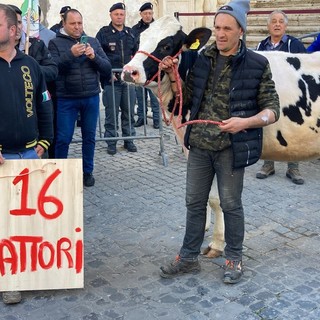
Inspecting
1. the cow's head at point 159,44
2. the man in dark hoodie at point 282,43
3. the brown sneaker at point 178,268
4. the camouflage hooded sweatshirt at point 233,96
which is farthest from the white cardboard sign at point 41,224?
the man in dark hoodie at point 282,43

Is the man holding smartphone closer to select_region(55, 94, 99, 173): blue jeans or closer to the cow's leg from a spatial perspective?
select_region(55, 94, 99, 173): blue jeans

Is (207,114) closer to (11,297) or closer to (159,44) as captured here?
(159,44)

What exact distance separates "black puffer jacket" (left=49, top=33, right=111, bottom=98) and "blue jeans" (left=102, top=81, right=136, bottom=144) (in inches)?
62.1

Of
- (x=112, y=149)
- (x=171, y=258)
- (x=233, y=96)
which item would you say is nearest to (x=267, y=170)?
(x=112, y=149)

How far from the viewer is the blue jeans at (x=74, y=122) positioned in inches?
270

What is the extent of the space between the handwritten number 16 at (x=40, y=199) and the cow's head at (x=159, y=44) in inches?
40.1

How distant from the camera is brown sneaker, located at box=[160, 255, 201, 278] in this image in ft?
15.0

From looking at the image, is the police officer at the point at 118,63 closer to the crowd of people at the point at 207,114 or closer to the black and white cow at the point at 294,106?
the black and white cow at the point at 294,106

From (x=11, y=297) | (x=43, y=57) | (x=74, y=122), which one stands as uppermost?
(x=43, y=57)

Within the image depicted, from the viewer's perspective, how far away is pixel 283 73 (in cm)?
470

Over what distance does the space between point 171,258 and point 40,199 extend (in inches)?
56.5

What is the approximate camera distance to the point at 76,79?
675 centimetres

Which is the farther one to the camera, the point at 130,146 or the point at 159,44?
the point at 130,146

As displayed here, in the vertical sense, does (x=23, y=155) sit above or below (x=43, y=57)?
below
